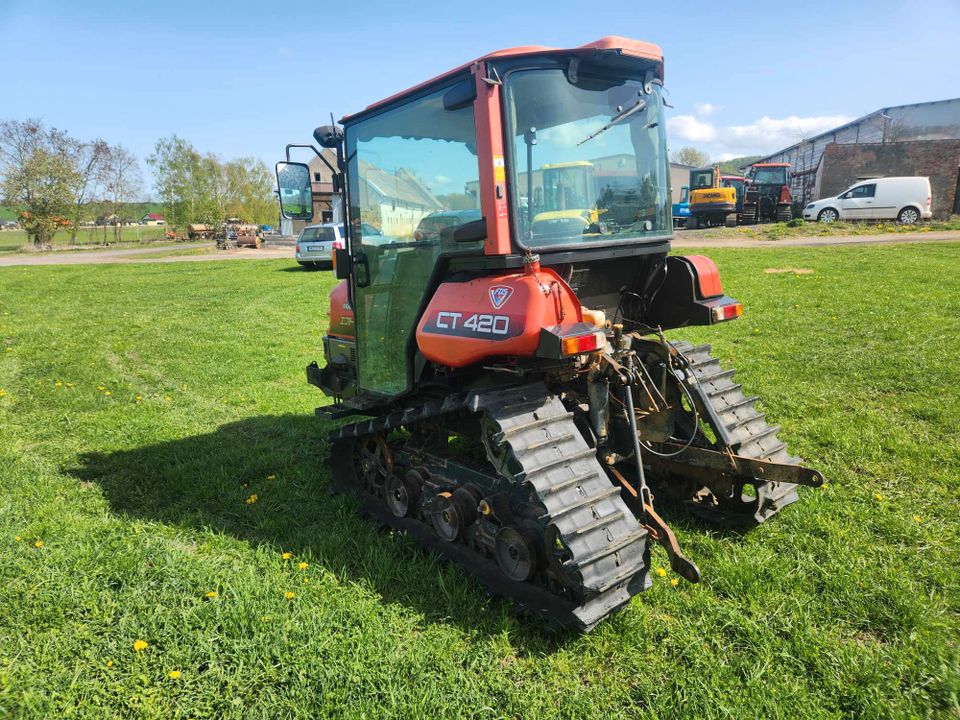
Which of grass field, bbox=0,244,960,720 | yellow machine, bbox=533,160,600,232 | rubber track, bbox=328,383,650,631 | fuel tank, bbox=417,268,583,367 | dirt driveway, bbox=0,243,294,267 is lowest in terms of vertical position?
grass field, bbox=0,244,960,720

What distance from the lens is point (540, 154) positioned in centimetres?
356

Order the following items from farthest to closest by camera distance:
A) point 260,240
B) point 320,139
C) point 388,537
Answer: point 260,240 < point 320,139 < point 388,537

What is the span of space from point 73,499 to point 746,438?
481cm

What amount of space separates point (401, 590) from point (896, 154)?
3433 cm

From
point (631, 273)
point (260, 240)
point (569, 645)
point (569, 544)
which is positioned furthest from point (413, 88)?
point (260, 240)

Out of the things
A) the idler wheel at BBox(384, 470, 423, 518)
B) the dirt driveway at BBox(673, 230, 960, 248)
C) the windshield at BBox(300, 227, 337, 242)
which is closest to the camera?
the idler wheel at BBox(384, 470, 423, 518)

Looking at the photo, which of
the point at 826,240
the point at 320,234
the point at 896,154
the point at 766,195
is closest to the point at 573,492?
the point at 826,240

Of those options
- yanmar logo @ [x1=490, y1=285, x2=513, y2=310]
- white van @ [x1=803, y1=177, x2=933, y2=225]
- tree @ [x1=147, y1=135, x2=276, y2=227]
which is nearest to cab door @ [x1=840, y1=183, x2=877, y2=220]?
white van @ [x1=803, y1=177, x2=933, y2=225]

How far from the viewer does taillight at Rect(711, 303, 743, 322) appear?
4.12m

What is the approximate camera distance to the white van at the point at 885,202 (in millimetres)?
22016

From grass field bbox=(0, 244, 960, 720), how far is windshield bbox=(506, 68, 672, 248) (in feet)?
6.52

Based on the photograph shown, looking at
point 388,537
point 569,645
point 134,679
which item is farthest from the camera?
point 388,537

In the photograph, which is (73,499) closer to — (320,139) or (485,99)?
(320,139)

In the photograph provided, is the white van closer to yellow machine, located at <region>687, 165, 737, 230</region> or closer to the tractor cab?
yellow machine, located at <region>687, 165, 737, 230</region>
